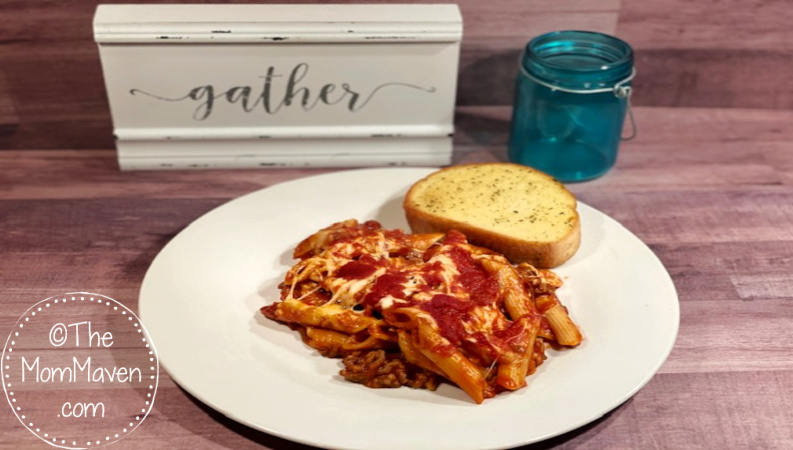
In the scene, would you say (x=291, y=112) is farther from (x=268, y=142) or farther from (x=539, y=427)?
(x=539, y=427)

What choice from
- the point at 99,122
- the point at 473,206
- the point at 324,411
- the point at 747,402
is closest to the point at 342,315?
the point at 324,411

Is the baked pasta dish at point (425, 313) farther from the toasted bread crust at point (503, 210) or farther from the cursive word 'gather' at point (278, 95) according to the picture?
the cursive word 'gather' at point (278, 95)

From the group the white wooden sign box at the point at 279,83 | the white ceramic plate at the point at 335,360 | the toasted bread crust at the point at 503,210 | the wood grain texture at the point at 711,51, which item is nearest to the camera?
the white ceramic plate at the point at 335,360

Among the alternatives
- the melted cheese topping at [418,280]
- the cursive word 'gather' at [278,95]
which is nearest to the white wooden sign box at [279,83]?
the cursive word 'gather' at [278,95]

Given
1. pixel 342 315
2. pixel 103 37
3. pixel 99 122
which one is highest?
pixel 103 37

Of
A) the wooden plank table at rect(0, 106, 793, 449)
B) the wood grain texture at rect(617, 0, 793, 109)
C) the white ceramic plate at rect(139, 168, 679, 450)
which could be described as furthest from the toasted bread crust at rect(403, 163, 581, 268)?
the wood grain texture at rect(617, 0, 793, 109)

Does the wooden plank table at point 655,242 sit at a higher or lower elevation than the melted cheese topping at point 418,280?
lower

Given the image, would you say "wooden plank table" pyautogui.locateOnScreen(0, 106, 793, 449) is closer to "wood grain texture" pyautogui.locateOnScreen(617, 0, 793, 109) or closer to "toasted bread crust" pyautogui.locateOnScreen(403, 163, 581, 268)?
"wood grain texture" pyautogui.locateOnScreen(617, 0, 793, 109)

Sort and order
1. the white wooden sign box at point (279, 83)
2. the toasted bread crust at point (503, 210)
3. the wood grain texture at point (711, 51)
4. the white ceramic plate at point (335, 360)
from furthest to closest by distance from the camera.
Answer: the wood grain texture at point (711, 51) → the white wooden sign box at point (279, 83) → the toasted bread crust at point (503, 210) → the white ceramic plate at point (335, 360)
